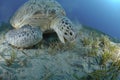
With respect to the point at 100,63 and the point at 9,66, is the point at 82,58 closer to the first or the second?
the point at 100,63

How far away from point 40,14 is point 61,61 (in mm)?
1952

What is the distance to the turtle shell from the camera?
248 inches

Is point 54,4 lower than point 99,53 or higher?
higher

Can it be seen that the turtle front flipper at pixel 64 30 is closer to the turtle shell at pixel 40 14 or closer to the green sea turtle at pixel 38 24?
the green sea turtle at pixel 38 24

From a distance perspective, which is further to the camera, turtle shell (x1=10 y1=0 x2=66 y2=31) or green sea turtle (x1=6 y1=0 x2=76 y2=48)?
turtle shell (x1=10 y1=0 x2=66 y2=31)

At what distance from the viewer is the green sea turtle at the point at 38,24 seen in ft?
17.1

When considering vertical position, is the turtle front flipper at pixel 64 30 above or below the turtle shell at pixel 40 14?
below

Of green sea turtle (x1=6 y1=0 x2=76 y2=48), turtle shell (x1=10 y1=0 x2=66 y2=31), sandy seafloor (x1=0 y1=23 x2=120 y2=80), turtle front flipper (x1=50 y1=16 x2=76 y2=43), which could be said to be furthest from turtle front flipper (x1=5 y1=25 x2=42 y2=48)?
turtle shell (x1=10 y1=0 x2=66 y2=31)

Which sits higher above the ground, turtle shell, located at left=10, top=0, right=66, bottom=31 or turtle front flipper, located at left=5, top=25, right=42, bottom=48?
turtle shell, located at left=10, top=0, right=66, bottom=31

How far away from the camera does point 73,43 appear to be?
18.0 feet

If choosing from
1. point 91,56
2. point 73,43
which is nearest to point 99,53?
point 91,56

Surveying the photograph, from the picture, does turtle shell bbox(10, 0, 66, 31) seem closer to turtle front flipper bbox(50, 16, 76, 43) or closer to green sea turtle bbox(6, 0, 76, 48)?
green sea turtle bbox(6, 0, 76, 48)

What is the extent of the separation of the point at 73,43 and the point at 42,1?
6.61 feet


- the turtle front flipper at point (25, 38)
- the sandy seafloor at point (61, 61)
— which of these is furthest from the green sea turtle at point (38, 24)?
the sandy seafloor at point (61, 61)
